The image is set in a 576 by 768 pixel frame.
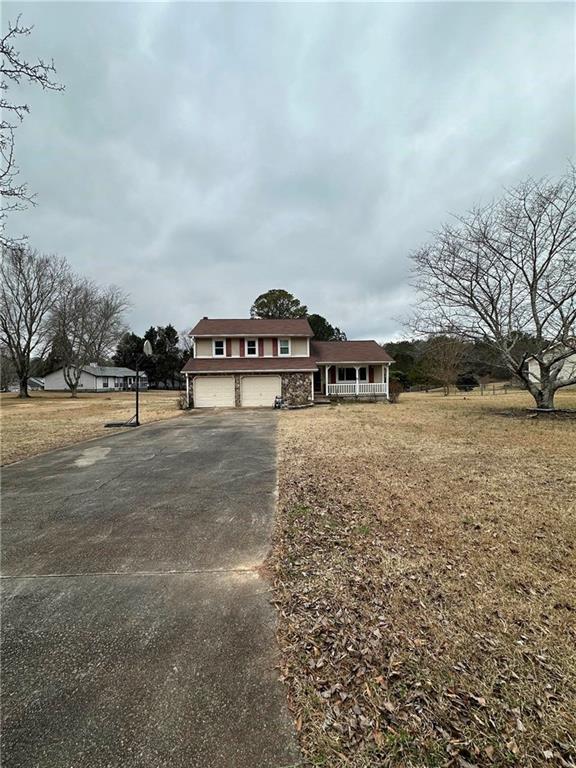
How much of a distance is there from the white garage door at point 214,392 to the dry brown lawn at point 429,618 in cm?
1562

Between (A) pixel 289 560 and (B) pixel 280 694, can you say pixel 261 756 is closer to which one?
(B) pixel 280 694

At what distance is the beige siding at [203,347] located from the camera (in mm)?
→ 22219

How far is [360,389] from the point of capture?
23.1 metres

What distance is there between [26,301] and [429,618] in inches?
1759

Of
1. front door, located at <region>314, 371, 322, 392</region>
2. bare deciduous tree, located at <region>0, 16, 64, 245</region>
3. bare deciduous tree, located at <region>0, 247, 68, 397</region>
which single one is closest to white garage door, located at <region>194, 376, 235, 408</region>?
front door, located at <region>314, 371, 322, 392</region>

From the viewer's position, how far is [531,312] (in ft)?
45.9

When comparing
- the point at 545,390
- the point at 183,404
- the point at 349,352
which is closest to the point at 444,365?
the point at 349,352

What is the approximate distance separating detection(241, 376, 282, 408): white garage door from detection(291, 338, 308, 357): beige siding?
8.91ft

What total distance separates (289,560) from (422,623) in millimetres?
1289

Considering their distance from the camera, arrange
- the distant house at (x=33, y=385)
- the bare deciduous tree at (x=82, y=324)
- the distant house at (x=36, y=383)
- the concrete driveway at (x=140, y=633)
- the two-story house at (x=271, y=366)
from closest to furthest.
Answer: the concrete driveway at (x=140, y=633)
the two-story house at (x=271, y=366)
the bare deciduous tree at (x=82, y=324)
the distant house at (x=33, y=385)
the distant house at (x=36, y=383)

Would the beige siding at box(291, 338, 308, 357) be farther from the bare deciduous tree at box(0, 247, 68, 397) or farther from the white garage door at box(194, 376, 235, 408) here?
the bare deciduous tree at box(0, 247, 68, 397)

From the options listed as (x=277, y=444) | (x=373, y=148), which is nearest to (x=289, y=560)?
(x=277, y=444)

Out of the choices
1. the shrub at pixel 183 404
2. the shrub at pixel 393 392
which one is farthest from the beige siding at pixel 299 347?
the shrub at pixel 183 404

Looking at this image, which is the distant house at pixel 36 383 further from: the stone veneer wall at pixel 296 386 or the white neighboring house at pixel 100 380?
the stone veneer wall at pixel 296 386
